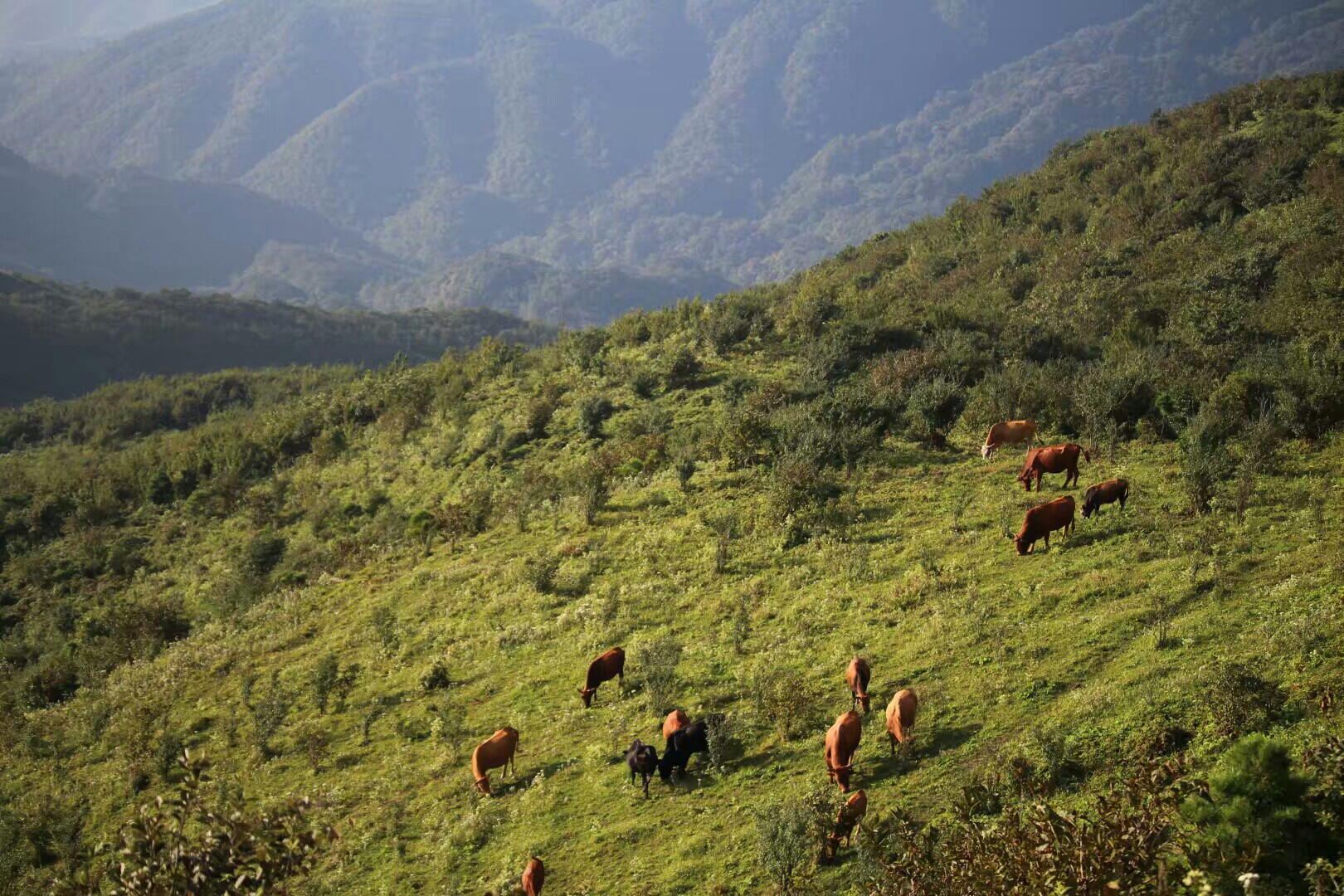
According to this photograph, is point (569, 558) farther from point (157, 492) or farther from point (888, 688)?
point (157, 492)

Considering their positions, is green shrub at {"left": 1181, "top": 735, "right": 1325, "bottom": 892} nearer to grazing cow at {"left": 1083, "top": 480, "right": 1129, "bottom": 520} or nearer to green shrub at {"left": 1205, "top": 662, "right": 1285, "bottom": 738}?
green shrub at {"left": 1205, "top": 662, "right": 1285, "bottom": 738}

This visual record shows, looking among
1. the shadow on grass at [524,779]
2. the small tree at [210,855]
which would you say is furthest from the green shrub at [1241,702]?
the small tree at [210,855]

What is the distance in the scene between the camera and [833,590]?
1560 centimetres

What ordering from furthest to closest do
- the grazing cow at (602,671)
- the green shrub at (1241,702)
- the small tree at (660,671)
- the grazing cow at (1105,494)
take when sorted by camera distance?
1. the grazing cow at (1105,494)
2. the grazing cow at (602,671)
3. the small tree at (660,671)
4. the green shrub at (1241,702)

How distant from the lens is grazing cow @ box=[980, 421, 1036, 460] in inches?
784

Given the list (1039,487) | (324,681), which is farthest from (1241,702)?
(324,681)

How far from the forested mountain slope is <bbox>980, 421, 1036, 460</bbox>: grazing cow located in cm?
10005

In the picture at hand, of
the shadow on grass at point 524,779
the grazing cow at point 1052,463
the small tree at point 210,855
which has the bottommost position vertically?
the shadow on grass at point 524,779

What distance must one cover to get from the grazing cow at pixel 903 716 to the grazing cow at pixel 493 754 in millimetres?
5717

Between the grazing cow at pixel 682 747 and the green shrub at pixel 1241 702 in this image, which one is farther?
the grazing cow at pixel 682 747

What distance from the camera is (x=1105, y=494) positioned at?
15344 millimetres

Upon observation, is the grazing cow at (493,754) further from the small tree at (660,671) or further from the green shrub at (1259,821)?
the green shrub at (1259,821)

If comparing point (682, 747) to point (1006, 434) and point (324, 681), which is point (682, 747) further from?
point (1006, 434)

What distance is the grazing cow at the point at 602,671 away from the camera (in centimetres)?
1398
